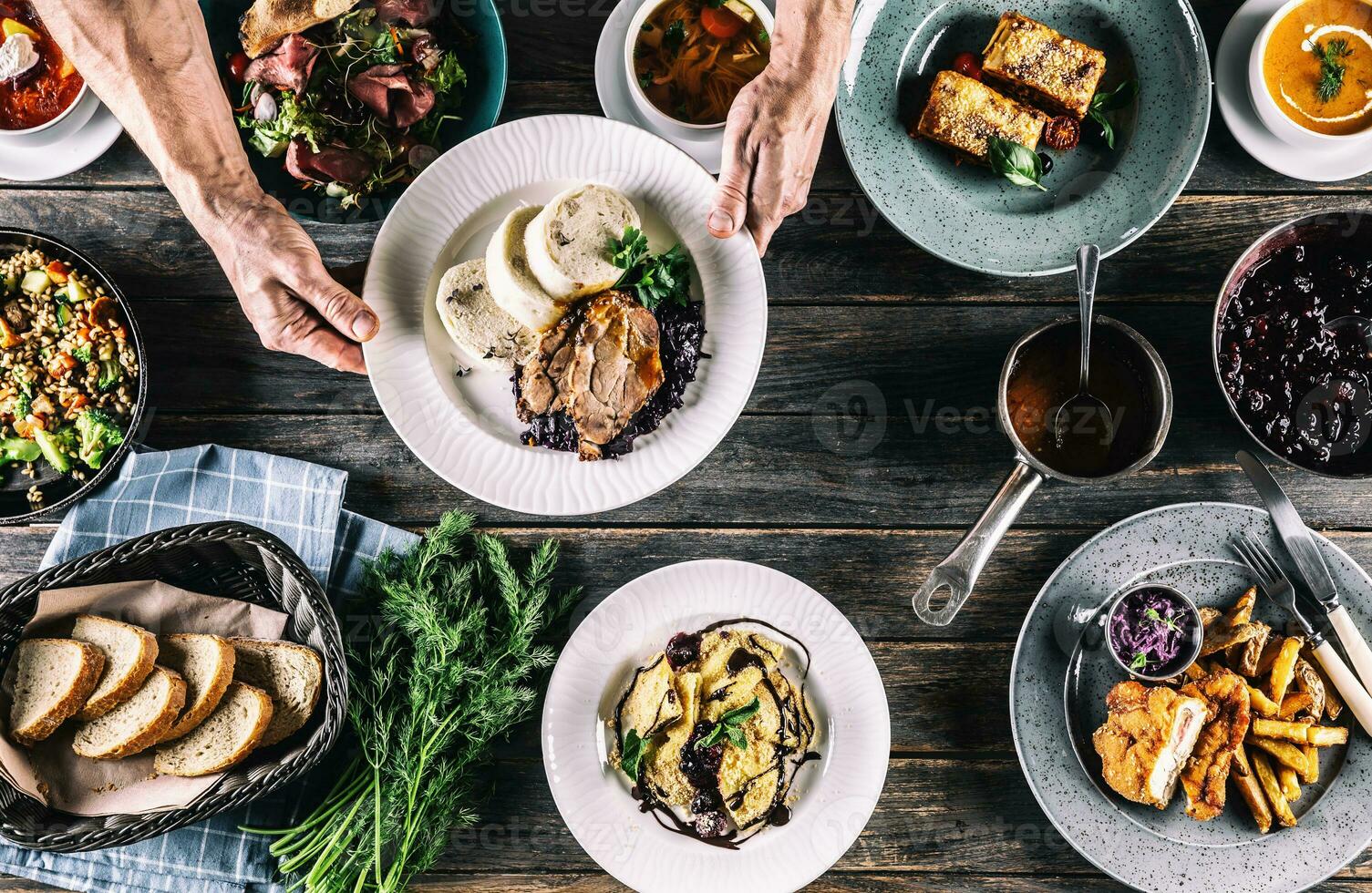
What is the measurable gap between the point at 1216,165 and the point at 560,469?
6.00 ft

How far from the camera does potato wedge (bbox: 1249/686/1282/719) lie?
6.77ft

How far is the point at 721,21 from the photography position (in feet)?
6.77

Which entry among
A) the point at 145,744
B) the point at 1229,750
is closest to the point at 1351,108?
the point at 1229,750

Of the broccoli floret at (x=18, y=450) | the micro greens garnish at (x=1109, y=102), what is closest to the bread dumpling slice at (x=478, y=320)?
the broccoli floret at (x=18, y=450)

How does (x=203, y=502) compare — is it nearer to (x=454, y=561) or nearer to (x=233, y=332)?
(x=233, y=332)

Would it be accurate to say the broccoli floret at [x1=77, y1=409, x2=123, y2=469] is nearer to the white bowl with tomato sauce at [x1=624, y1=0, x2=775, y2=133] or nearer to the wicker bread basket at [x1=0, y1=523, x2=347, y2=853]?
the wicker bread basket at [x1=0, y1=523, x2=347, y2=853]

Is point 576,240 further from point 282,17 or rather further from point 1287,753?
point 1287,753

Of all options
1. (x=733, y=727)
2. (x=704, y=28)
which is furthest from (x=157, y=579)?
(x=704, y=28)

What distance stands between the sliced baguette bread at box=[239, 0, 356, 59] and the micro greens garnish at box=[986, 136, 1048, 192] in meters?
1.47

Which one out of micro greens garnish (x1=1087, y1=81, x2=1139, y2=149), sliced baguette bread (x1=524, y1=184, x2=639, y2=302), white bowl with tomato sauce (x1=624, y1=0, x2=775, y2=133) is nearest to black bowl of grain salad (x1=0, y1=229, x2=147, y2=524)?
sliced baguette bread (x1=524, y1=184, x2=639, y2=302)

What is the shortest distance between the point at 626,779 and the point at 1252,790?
1477mm

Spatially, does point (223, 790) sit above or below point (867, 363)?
below

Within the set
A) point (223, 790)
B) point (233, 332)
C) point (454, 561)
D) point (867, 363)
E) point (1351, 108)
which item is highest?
point (1351, 108)

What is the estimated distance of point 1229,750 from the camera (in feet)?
6.72
